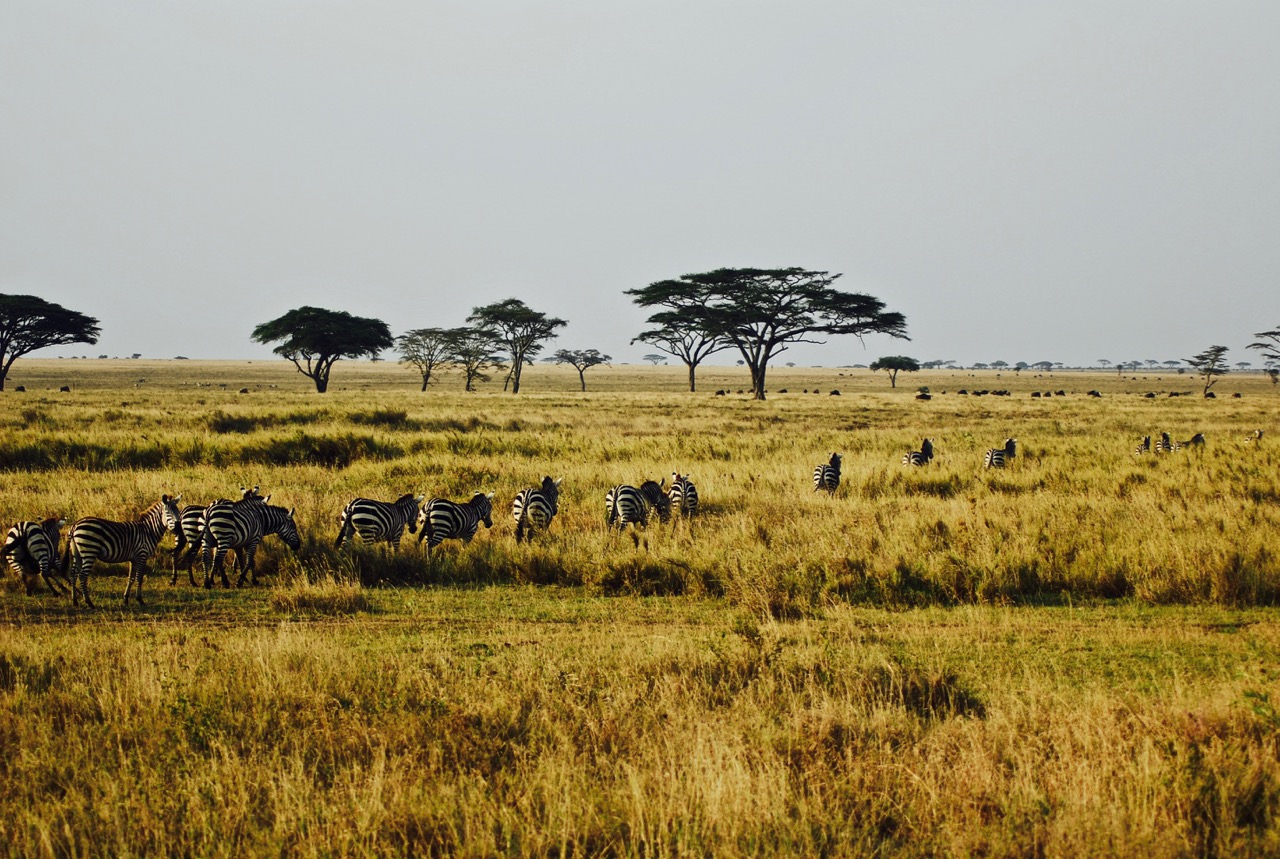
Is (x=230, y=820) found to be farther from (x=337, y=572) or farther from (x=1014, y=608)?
(x=1014, y=608)

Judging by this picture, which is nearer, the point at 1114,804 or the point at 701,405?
the point at 1114,804

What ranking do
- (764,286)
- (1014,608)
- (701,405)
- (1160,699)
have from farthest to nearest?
(764,286)
(701,405)
(1014,608)
(1160,699)

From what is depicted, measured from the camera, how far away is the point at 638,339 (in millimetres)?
81688

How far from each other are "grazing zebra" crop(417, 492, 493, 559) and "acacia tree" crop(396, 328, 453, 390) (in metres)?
79.8

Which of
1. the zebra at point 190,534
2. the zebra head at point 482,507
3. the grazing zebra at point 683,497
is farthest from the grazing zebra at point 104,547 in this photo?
the grazing zebra at point 683,497

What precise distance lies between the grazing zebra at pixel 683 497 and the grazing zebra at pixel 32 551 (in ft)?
30.2

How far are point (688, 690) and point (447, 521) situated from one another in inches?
262

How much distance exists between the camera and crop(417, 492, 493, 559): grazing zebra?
11656 millimetres

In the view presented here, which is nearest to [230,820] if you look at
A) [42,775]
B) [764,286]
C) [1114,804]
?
[42,775]

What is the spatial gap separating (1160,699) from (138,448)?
23.9 metres

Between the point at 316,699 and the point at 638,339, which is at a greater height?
the point at 638,339

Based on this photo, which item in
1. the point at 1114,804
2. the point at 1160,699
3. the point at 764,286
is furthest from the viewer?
the point at 764,286

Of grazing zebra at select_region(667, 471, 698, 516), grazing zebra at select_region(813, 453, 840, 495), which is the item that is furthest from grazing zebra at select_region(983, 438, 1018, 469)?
grazing zebra at select_region(667, 471, 698, 516)

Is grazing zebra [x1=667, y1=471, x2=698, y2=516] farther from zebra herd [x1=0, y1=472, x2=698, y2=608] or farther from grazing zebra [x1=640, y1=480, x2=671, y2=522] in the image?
grazing zebra [x1=640, y1=480, x2=671, y2=522]
